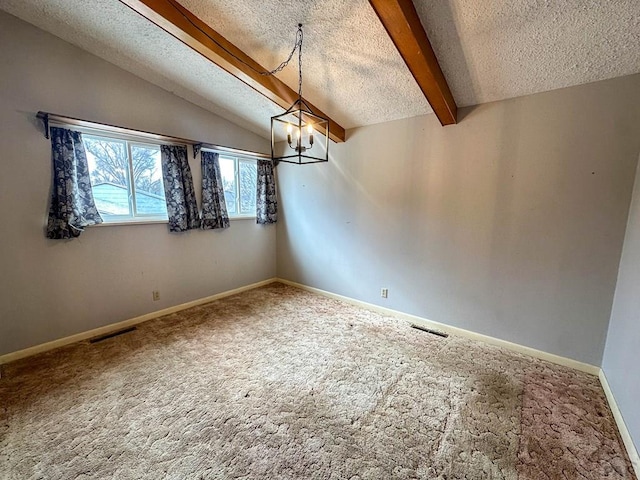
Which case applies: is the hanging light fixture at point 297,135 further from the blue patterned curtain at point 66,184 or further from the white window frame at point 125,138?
the blue patterned curtain at point 66,184

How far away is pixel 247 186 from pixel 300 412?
353 centimetres

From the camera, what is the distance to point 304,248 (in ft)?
14.7

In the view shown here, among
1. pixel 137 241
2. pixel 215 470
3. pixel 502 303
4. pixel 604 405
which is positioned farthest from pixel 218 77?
pixel 604 405

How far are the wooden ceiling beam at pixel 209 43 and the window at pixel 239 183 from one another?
1500 mm

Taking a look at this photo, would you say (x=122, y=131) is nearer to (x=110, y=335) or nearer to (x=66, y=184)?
(x=66, y=184)

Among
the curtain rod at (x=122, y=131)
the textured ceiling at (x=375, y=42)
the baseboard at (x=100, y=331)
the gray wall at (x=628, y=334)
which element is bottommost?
the baseboard at (x=100, y=331)

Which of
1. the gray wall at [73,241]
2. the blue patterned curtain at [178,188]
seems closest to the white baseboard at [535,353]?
the blue patterned curtain at [178,188]

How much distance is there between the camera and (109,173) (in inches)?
119

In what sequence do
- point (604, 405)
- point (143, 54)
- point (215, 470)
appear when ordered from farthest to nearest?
point (143, 54) → point (604, 405) → point (215, 470)

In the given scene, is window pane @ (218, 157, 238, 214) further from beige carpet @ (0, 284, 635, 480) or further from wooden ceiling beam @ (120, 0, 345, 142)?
beige carpet @ (0, 284, 635, 480)

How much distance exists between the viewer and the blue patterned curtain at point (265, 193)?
4484 millimetres

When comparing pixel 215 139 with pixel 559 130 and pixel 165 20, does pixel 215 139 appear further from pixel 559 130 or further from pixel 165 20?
pixel 559 130

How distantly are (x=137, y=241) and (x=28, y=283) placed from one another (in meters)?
0.97

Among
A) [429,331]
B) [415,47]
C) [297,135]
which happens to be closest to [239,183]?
[297,135]
